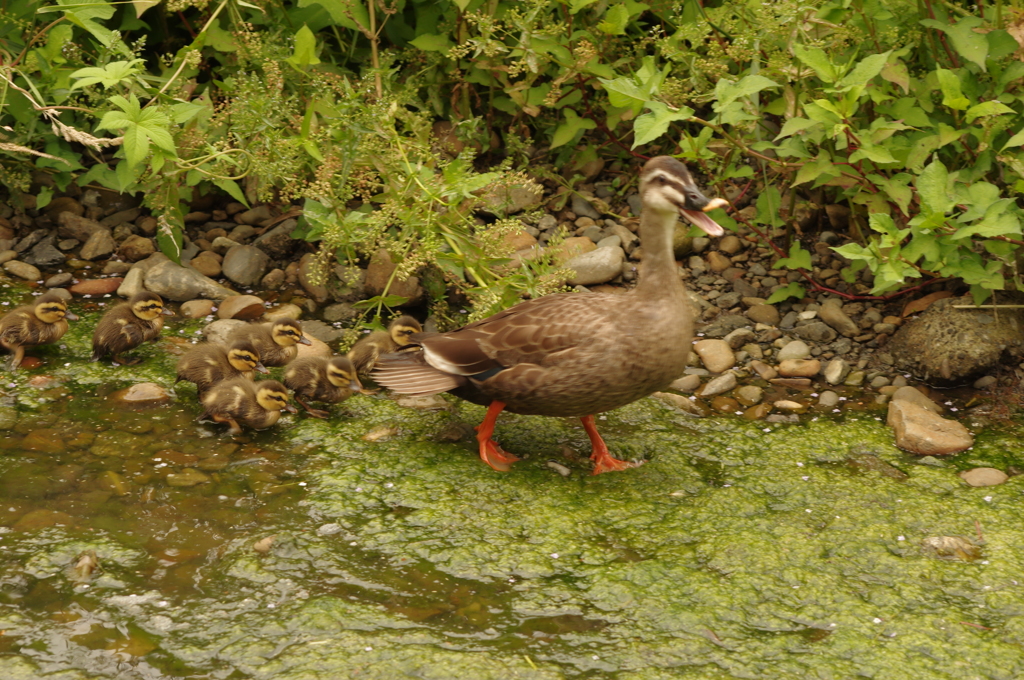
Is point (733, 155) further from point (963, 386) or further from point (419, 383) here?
point (419, 383)

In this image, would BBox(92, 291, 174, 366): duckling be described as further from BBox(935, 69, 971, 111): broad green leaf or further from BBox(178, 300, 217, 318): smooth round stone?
BBox(935, 69, 971, 111): broad green leaf

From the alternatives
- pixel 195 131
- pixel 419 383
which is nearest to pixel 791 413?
pixel 419 383

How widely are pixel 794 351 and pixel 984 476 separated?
4.89ft

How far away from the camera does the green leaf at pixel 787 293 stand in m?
6.75

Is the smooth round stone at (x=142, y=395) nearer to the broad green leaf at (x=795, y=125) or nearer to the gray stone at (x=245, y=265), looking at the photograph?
the gray stone at (x=245, y=265)

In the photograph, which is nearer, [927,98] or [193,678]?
[193,678]

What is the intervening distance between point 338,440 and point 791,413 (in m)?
2.58

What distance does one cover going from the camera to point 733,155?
6523 mm

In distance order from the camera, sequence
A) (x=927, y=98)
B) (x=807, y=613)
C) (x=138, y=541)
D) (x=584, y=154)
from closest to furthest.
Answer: (x=807, y=613)
(x=138, y=541)
(x=927, y=98)
(x=584, y=154)

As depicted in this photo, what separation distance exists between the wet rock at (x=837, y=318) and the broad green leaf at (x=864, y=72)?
5.50ft

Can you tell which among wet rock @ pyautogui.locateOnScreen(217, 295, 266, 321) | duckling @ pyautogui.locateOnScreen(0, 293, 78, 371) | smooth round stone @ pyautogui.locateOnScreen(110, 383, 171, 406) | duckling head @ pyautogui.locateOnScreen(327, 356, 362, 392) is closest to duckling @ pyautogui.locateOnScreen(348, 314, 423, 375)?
duckling head @ pyautogui.locateOnScreen(327, 356, 362, 392)

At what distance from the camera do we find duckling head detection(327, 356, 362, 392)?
576 cm

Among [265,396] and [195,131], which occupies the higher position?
[195,131]

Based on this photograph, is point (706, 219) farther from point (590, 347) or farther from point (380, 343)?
point (380, 343)
